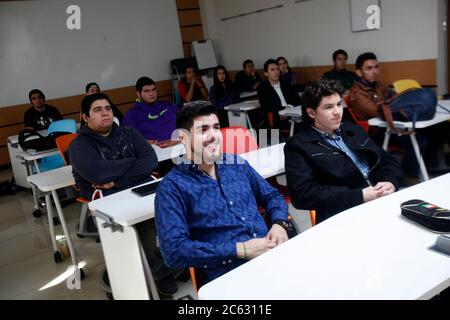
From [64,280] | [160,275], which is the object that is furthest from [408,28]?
[64,280]

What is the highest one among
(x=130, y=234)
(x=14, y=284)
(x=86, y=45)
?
(x=86, y=45)

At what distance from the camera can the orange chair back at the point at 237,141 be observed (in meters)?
3.14

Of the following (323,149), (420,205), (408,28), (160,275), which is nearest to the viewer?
(420,205)

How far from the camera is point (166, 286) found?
2771mm

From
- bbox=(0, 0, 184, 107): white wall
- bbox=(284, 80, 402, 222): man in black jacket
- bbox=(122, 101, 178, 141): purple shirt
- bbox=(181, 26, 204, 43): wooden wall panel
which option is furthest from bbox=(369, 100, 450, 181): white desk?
bbox=(181, 26, 204, 43): wooden wall panel

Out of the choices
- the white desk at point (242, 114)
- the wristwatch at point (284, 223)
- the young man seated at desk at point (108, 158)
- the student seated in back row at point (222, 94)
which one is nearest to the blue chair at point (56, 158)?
the young man seated at desk at point (108, 158)

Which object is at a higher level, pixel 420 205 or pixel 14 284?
pixel 420 205

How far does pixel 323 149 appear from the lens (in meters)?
2.19

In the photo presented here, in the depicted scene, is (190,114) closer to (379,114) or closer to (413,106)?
(413,106)

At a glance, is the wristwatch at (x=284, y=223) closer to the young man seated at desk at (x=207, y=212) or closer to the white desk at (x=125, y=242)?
the young man seated at desk at (x=207, y=212)

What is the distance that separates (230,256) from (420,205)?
0.72m

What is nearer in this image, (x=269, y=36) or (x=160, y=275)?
(x=160, y=275)
